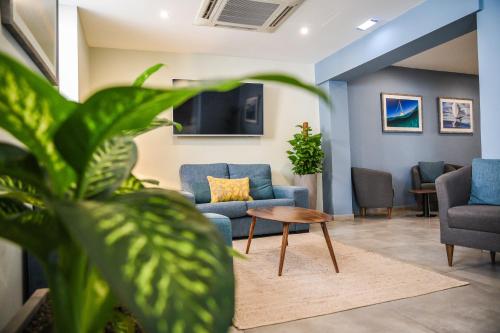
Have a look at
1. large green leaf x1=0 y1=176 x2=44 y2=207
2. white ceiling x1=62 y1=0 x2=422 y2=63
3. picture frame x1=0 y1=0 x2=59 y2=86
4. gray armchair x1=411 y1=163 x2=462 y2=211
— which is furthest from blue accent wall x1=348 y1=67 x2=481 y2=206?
large green leaf x1=0 y1=176 x2=44 y2=207

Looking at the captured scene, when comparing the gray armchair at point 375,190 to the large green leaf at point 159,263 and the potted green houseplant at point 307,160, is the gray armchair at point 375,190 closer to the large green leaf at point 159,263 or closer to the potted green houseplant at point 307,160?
the potted green houseplant at point 307,160

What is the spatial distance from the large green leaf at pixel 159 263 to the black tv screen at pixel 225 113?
430 centimetres

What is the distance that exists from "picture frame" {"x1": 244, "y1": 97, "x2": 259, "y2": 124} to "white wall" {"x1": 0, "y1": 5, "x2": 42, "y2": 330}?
3752 millimetres

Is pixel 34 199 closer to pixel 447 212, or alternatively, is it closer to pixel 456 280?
pixel 456 280

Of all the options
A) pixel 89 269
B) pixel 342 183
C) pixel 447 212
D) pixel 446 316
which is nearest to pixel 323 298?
pixel 446 316

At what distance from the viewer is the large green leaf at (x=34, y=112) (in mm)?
323

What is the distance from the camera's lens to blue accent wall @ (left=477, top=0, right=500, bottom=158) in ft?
9.22

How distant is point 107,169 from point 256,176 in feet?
13.6

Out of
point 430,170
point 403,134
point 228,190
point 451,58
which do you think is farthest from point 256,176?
point 451,58

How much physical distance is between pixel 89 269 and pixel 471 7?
3.65m

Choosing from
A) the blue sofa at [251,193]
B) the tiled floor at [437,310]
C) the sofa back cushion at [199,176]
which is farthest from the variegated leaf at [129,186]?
the sofa back cushion at [199,176]

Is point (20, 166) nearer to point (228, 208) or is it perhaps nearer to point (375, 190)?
point (228, 208)

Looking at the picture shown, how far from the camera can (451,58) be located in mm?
5375

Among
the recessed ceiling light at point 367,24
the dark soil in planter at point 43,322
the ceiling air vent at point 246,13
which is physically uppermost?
the recessed ceiling light at point 367,24
